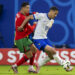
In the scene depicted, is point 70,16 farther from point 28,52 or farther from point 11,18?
point 28,52

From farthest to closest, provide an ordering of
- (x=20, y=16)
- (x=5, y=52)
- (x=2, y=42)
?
(x=2, y=42) < (x=5, y=52) < (x=20, y=16)

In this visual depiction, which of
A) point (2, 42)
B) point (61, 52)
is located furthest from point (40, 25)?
point (2, 42)

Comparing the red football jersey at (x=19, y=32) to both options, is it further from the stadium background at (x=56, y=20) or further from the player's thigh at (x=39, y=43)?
the stadium background at (x=56, y=20)

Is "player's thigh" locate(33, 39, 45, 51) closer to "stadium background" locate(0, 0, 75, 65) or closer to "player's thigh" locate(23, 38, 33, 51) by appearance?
"player's thigh" locate(23, 38, 33, 51)

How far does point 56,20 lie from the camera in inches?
635

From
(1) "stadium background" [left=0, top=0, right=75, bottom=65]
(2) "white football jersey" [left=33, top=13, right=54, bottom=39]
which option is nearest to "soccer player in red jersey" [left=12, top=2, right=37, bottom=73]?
(2) "white football jersey" [left=33, top=13, right=54, bottom=39]

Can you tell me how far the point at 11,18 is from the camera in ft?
52.6

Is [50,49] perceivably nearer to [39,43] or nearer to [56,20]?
[39,43]

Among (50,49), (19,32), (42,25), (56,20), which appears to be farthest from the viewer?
(56,20)

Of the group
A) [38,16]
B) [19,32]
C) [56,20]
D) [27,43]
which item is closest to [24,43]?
[27,43]

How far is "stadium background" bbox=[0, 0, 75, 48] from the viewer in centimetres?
1598

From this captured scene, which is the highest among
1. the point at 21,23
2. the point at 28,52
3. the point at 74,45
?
the point at 21,23

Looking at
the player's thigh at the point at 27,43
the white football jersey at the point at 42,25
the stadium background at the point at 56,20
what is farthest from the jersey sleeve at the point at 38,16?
the stadium background at the point at 56,20

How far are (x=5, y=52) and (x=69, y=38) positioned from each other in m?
4.41
